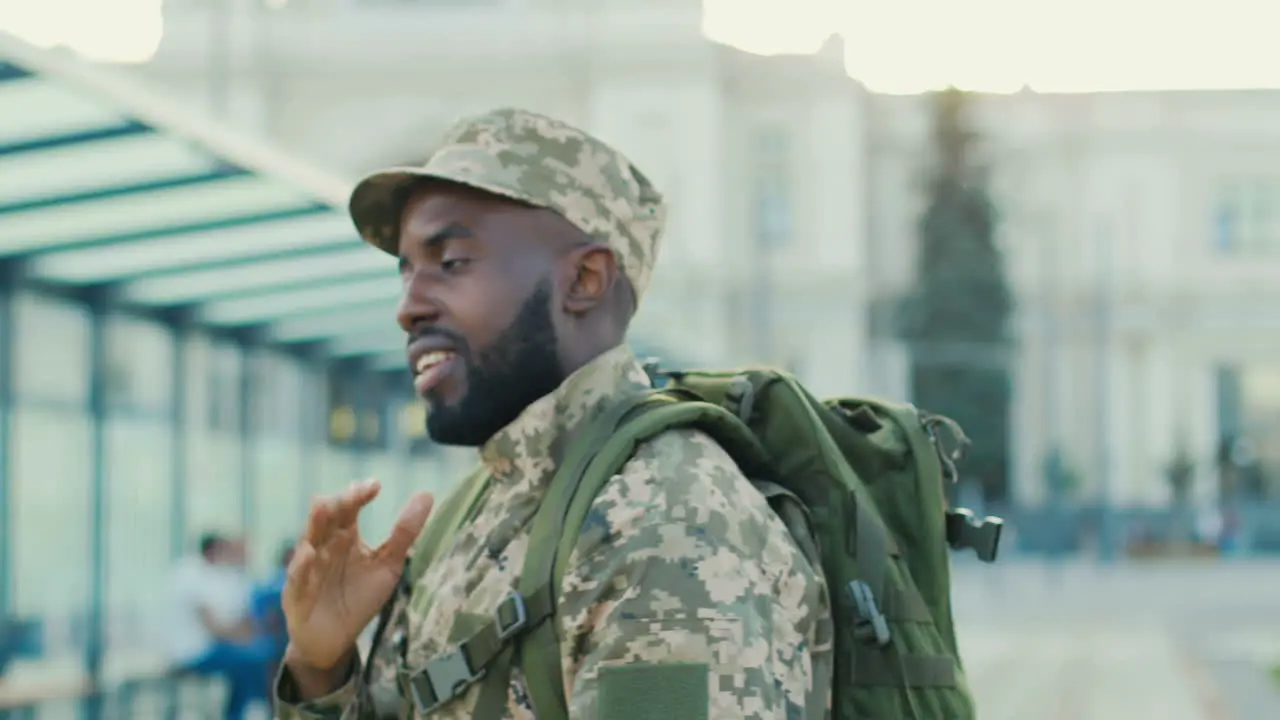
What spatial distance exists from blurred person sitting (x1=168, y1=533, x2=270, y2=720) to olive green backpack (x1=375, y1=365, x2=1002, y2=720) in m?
7.65

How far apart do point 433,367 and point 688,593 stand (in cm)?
52

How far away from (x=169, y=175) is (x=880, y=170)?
55.3 m

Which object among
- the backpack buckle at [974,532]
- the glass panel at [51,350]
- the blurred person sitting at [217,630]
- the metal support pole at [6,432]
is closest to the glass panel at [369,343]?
the blurred person sitting at [217,630]

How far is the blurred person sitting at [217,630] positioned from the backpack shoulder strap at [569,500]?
7.71m

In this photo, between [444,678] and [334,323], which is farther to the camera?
[334,323]

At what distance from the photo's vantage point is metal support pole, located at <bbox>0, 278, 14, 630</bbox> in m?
8.35

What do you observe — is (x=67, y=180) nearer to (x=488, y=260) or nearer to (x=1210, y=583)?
(x=488, y=260)

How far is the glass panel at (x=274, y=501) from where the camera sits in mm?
12258

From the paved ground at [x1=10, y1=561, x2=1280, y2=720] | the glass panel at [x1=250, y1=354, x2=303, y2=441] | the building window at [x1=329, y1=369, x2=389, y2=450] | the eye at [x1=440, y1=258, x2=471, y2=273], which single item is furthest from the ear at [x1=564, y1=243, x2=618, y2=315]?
the building window at [x1=329, y1=369, x2=389, y2=450]

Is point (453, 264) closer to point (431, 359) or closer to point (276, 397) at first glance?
point (431, 359)

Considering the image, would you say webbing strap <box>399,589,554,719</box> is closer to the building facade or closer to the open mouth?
the open mouth

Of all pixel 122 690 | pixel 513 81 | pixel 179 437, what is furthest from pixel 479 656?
pixel 513 81

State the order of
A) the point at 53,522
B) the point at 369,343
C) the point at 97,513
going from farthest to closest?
the point at 369,343 < the point at 97,513 < the point at 53,522

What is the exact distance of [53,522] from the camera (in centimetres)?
893
